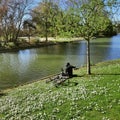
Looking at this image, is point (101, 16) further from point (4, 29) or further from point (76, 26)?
point (4, 29)

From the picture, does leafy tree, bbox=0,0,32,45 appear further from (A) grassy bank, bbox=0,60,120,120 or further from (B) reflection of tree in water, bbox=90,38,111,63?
(A) grassy bank, bbox=0,60,120,120

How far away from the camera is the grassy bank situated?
14.3 m

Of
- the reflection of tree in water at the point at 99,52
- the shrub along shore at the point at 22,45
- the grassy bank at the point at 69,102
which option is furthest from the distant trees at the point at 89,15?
the shrub along shore at the point at 22,45

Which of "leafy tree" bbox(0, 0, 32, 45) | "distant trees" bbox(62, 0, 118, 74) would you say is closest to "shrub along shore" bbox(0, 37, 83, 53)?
"leafy tree" bbox(0, 0, 32, 45)

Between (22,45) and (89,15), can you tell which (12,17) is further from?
(89,15)

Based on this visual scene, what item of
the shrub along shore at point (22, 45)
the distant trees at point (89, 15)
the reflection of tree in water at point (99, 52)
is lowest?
the reflection of tree in water at point (99, 52)

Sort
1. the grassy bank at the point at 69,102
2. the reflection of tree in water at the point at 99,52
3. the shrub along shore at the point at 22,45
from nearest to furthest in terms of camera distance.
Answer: the grassy bank at the point at 69,102 → the reflection of tree in water at the point at 99,52 → the shrub along shore at the point at 22,45

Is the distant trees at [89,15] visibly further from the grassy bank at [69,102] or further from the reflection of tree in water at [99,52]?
the reflection of tree in water at [99,52]

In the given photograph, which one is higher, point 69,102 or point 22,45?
point 22,45

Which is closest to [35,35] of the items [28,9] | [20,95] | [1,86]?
[28,9]

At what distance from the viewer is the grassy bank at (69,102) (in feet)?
46.9

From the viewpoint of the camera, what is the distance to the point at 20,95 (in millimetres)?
20203

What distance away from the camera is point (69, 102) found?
16.3m

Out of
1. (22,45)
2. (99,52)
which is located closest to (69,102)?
(99,52)
